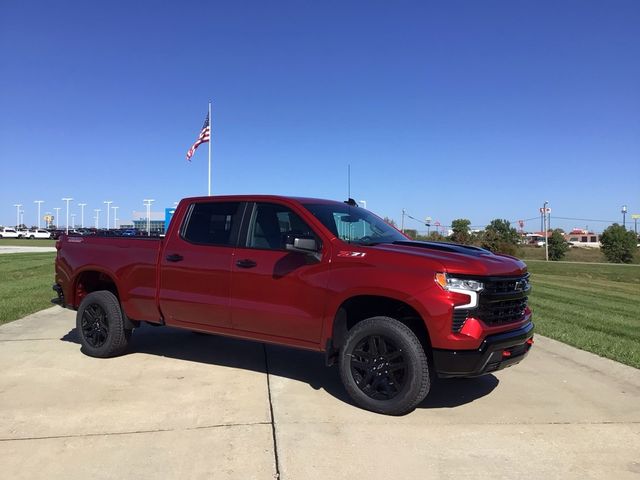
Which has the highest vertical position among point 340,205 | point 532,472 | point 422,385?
point 340,205

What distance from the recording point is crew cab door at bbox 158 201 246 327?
548 centimetres

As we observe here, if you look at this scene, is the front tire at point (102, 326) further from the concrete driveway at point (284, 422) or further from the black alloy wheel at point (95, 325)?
the concrete driveway at point (284, 422)

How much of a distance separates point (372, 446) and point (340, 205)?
2.74 meters

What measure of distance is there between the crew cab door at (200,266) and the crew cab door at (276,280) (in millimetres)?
146

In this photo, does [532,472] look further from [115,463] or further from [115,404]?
[115,404]

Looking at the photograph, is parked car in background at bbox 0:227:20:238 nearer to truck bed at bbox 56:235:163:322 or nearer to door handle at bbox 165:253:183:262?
truck bed at bbox 56:235:163:322

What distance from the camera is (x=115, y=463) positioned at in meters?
3.67

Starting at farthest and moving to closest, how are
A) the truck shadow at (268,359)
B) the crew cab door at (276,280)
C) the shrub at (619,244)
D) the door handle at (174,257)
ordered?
the shrub at (619,244)
the door handle at (174,257)
the truck shadow at (268,359)
the crew cab door at (276,280)

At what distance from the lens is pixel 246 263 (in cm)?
530

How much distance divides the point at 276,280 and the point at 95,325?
2.68m

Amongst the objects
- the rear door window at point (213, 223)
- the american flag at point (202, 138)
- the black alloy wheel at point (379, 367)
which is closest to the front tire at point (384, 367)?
the black alloy wheel at point (379, 367)

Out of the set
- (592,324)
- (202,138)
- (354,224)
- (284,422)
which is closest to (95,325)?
(284,422)

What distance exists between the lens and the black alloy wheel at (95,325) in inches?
252

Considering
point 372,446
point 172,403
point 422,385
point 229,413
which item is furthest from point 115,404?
point 422,385
